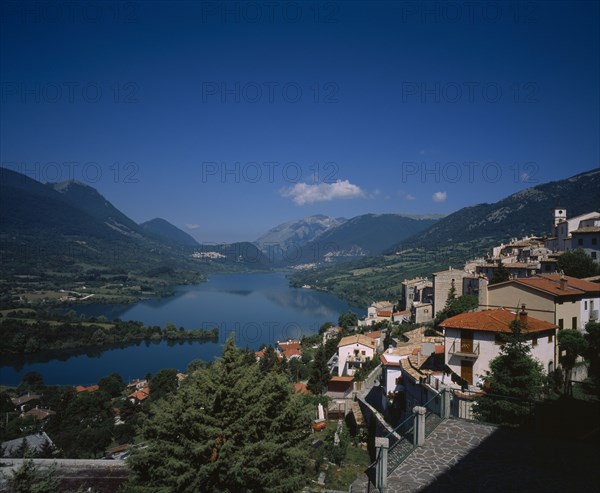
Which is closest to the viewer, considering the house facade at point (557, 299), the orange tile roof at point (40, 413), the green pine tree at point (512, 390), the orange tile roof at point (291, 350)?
the green pine tree at point (512, 390)

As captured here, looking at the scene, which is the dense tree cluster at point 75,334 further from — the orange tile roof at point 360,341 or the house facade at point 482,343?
the house facade at point 482,343

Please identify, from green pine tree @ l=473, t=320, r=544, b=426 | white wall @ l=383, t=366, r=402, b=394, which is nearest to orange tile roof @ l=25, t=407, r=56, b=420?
white wall @ l=383, t=366, r=402, b=394

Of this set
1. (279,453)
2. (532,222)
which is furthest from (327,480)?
(532,222)

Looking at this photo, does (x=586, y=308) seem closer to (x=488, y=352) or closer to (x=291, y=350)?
(x=488, y=352)

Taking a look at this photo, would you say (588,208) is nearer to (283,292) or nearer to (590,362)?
(283,292)

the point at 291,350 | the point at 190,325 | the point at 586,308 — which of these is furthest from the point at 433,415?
the point at 190,325

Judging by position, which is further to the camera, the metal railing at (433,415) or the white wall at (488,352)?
the white wall at (488,352)

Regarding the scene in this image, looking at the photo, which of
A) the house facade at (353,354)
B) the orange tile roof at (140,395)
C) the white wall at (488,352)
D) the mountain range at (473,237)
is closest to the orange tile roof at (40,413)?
the orange tile roof at (140,395)
